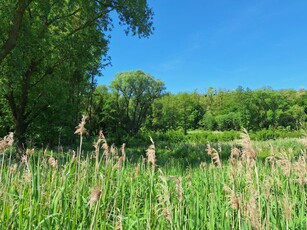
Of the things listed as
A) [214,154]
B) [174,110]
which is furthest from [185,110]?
[214,154]

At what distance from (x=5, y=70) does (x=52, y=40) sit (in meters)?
2.92

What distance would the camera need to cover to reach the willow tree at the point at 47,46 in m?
12.8

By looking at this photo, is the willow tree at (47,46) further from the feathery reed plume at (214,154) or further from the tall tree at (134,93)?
the tall tree at (134,93)

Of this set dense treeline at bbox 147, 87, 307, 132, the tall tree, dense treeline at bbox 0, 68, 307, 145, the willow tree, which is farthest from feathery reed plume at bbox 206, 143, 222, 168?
the tall tree

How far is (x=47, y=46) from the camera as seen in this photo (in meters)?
14.4

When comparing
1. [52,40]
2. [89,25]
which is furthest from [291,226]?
[89,25]

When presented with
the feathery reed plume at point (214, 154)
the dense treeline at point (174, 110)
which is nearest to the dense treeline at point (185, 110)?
the dense treeline at point (174, 110)

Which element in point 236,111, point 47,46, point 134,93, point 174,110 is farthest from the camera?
point 174,110

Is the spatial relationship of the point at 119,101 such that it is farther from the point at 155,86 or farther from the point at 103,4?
the point at 103,4

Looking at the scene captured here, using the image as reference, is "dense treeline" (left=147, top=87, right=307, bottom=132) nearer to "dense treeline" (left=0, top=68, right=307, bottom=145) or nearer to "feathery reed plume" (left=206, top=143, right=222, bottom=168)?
"dense treeline" (left=0, top=68, right=307, bottom=145)

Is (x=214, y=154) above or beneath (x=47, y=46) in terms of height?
beneath

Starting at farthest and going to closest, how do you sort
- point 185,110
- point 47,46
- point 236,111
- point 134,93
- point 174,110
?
point 185,110, point 174,110, point 236,111, point 134,93, point 47,46

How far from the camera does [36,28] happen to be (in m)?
15.0

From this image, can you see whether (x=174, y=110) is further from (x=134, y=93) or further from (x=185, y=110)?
(x=134, y=93)
